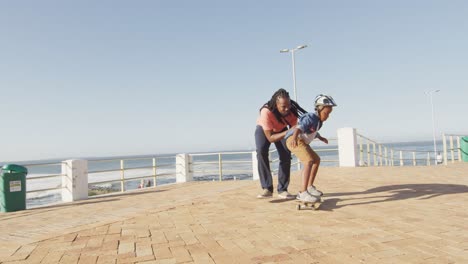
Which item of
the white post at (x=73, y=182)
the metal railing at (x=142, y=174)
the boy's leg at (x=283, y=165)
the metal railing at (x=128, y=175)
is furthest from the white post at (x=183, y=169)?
the boy's leg at (x=283, y=165)

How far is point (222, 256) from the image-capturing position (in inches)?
107

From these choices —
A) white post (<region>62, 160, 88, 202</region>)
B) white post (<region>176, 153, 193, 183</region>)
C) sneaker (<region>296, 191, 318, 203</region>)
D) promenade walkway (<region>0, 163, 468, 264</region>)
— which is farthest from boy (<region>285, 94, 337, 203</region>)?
white post (<region>176, 153, 193, 183</region>)

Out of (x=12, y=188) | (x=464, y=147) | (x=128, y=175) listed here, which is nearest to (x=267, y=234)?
(x=12, y=188)

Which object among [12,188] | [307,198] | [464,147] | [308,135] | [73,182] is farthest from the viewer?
[464,147]

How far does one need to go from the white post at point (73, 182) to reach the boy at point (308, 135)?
6.39 m

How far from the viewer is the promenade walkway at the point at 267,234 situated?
2.67 meters

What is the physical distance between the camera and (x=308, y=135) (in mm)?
4496

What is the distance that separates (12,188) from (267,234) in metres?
6.18

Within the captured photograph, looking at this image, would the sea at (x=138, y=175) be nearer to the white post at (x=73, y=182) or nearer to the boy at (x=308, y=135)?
the white post at (x=73, y=182)

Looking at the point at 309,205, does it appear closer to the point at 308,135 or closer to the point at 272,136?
the point at 308,135

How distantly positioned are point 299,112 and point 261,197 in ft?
4.99

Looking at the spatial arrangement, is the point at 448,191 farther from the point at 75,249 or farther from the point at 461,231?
the point at 75,249

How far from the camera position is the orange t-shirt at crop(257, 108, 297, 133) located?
500 cm

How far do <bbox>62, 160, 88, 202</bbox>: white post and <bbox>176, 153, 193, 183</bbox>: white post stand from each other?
11.8 ft
